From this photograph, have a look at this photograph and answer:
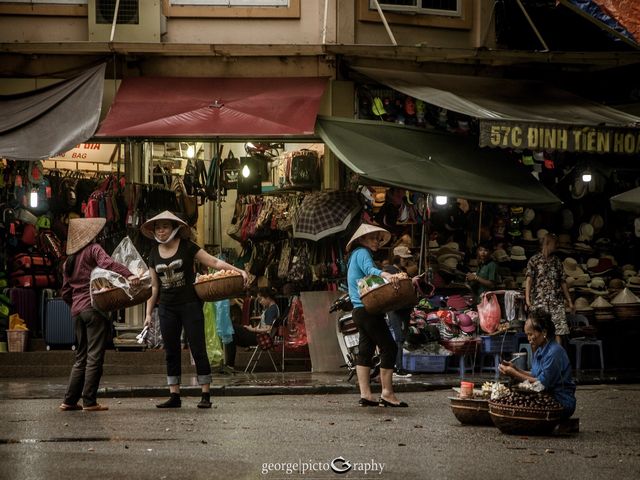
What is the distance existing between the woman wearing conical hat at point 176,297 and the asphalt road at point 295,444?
530mm

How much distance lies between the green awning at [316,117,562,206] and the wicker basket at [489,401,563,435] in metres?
6.62

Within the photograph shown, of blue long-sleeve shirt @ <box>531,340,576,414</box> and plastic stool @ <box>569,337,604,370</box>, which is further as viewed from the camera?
plastic stool @ <box>569,337,604,370</box>

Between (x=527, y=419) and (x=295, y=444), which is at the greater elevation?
(x=527, y=419)

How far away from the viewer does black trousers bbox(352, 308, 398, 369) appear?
43.7ft

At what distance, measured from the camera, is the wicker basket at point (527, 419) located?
34.8ft

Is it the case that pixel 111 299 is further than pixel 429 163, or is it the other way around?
pixel 429 163

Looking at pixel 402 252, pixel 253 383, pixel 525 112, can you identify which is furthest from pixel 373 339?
pixel 525 112

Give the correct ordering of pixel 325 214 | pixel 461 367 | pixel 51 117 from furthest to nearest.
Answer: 1. pixel 325 214
2. pixel 51 117
3. pixel 461 367

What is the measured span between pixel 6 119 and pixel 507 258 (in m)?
8.07

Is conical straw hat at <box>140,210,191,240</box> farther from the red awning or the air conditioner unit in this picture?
the air conditioner unit

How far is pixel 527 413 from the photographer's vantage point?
1062 centimetres

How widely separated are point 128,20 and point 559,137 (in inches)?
267

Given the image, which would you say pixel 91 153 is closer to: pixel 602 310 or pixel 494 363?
pixel 494 363

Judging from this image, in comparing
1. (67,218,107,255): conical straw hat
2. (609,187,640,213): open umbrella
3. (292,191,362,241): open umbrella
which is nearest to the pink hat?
(292,191,362,241): open umbrella
